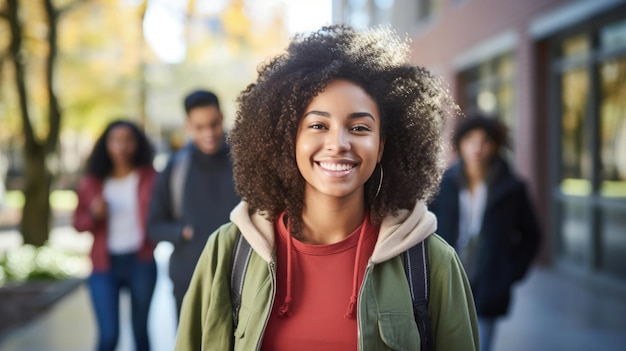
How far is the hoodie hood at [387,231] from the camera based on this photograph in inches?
82.1

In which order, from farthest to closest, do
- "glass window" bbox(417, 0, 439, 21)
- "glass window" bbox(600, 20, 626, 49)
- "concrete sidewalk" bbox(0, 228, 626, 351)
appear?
"glass window" bbox(417, 0, 439, 21)
"glass window" bbox(600, 20, 626, 49)
"concrete sidewalk" bbox(0, 228, 626, 351)

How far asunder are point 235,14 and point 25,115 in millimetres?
5287

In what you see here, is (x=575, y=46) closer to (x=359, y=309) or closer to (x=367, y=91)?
(x=367, y=91)

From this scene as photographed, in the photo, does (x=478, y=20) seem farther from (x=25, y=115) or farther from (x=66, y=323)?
(x=66, y=323)

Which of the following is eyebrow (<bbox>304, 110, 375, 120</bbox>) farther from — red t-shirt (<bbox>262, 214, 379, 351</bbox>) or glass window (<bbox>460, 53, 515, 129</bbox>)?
glass window (<bbox>460, 53, 515, 129</bbox>)

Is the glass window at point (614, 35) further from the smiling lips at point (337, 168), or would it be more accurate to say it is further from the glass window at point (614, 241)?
the smiling lips at point (337, 168)

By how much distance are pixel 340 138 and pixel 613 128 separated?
24.4 ft

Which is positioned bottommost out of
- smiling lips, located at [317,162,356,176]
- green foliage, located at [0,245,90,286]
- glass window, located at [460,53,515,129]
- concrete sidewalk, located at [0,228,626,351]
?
concrete sidewalk, located at [0,228,626,351]

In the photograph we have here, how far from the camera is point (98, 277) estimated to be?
191 inches

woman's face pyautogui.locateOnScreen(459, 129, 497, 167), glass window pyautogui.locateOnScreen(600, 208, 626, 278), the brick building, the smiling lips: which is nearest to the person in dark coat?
woman's face pyautogui.locateOnScreen(459, 129, 497, 167)

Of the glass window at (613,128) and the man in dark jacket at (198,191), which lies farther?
the glass window at (613,128)

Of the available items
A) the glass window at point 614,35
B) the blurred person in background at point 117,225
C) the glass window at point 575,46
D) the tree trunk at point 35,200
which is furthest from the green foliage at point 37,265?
the glass window at point 614,35

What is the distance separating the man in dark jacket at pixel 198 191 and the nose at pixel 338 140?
6.71 feet

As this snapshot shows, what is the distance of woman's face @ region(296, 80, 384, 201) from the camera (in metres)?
2.07
